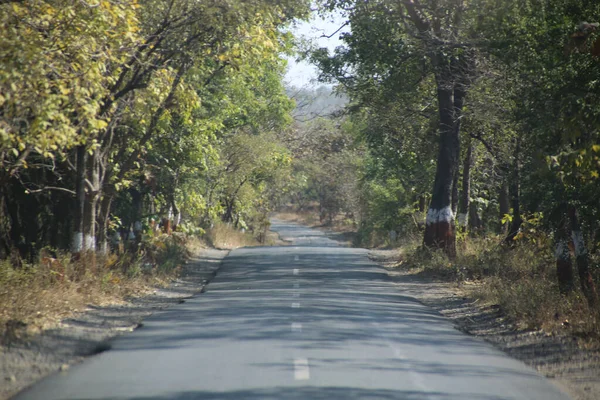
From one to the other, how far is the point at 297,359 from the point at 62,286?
24.6 feet

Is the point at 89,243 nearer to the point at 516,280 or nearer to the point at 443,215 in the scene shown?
the point at 516,280

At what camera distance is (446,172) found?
27.9 meters

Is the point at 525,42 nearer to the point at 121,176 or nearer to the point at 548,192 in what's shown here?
the point at 548,192

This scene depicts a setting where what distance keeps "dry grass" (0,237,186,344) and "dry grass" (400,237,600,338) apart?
25.9ft

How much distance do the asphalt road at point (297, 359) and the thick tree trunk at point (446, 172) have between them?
10007 millimetres

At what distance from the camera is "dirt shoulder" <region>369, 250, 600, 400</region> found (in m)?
10.4

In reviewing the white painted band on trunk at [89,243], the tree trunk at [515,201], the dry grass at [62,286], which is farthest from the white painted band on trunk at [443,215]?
the white painted band on trunk at [89,243]

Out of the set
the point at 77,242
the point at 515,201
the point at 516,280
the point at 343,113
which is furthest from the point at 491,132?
the point at 77,242

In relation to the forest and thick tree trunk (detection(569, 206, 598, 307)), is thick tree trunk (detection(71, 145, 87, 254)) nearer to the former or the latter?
the forest

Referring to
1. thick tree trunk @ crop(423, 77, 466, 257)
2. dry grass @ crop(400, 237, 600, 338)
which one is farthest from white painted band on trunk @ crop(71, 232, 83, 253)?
thick tree trunk @ crop(423, 77, 466, 257)

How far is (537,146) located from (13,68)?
9.83m

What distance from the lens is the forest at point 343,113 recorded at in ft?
45.1

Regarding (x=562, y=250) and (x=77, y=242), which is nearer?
(x=562, y=250)

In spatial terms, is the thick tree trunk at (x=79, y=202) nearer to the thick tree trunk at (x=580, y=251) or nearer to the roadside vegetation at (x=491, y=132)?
the roadside vegetation at (x=491, y=132)
